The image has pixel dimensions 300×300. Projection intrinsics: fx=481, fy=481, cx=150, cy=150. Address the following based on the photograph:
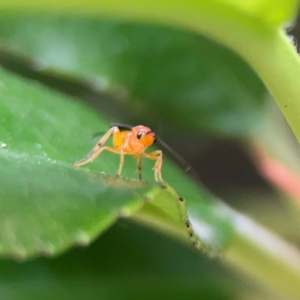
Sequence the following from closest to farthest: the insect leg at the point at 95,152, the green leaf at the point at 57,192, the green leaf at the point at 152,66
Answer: the green leaf at the point at 57,192 < the insect leg at the point at 95,152 < the green leaf at the point at 152,66

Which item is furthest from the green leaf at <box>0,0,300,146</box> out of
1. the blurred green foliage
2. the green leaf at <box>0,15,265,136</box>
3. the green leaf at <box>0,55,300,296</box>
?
the green leaf at <box>0,15,265,136</box>

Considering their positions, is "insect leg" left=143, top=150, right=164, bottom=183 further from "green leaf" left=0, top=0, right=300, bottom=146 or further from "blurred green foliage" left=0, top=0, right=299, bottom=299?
"green leaf" left=0, top=0, right=300, bottom=146

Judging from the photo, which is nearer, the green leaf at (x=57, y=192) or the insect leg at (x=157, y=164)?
the green leaf at (x=57, y=192)

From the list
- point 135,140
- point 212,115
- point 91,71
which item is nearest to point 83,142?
point 135,140

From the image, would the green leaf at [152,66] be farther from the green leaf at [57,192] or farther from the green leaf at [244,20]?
the green leaf at [244,20]

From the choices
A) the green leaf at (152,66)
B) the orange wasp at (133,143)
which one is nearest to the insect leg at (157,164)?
the orange wasp at (133,143)

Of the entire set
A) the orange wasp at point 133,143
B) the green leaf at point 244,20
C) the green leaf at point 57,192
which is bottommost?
the orange wasp at point 133,143

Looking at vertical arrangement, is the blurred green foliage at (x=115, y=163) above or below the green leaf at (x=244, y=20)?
below

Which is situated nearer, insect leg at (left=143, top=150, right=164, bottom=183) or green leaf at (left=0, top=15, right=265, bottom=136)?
insect leg at (left=143, top=150, right=164, bottom=183)
